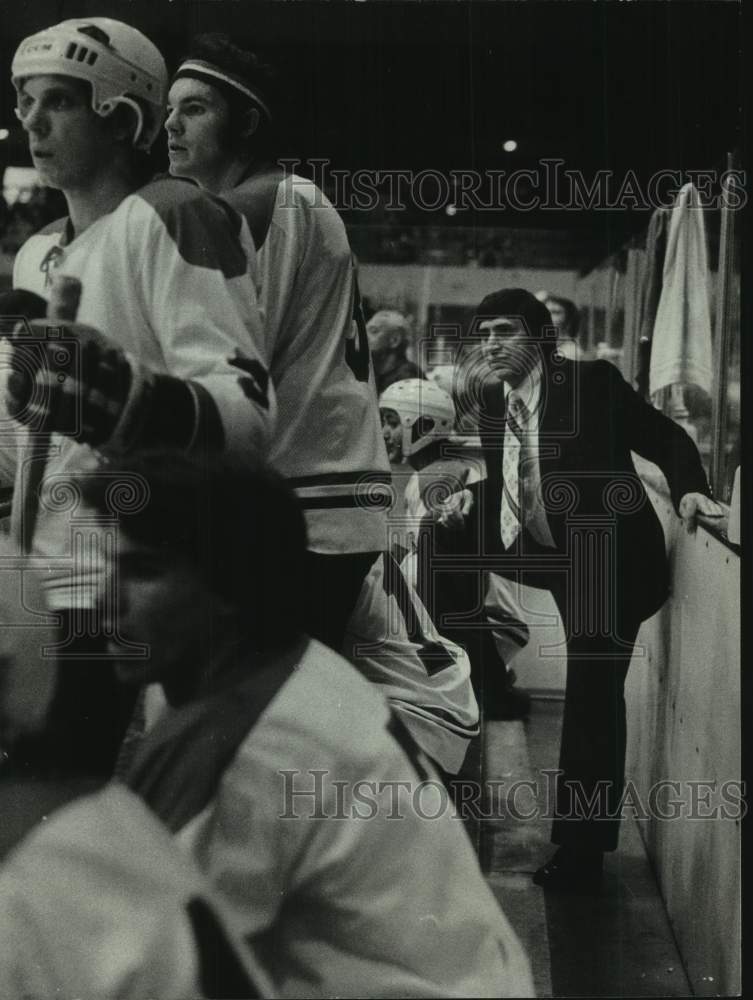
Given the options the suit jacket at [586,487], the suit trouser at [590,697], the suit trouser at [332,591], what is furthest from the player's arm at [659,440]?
the suit trouser at [332,591]

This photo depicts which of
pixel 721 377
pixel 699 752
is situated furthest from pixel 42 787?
pixel 721 377

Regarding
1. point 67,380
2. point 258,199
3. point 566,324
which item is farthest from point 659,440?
point 67,380

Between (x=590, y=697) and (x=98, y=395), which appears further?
(x=590, y=697)

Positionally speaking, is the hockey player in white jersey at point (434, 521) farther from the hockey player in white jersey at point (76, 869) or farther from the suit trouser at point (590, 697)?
the hockey player in white jersey at point (76, 869)

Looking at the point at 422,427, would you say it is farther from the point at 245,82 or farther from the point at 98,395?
the point at 245,82

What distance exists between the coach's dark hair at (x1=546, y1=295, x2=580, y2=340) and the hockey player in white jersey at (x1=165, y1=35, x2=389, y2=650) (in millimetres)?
375

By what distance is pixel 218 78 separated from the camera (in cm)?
245

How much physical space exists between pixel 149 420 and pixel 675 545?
1.04 metres

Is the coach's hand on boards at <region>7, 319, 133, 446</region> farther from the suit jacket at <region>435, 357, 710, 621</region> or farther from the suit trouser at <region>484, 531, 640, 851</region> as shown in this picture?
the suit trouser at <region>484, 531, 640, 851</region>

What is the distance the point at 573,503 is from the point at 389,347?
46cm

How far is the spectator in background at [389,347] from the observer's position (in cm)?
246

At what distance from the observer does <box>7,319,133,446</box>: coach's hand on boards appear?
2373 mm

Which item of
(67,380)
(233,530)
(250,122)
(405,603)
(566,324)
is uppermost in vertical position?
(250,122)

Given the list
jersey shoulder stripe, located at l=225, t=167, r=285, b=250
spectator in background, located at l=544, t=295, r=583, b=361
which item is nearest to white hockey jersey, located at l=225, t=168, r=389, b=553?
jersey shoulder stripe, located at l=225, t=167, r=285, b=250
